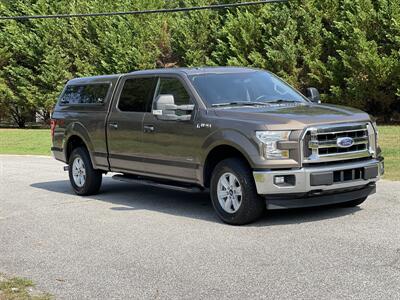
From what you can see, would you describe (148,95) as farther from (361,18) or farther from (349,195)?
(361,18)

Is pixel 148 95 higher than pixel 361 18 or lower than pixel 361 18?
lower

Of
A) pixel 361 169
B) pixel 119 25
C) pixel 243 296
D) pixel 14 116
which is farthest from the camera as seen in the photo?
pixel 14 116

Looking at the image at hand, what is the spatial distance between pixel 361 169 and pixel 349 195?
35 cm

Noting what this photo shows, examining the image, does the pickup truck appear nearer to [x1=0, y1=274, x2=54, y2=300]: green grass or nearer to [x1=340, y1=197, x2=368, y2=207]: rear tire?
[x1=340, y1=197, x2=368, y2=207]: rear tire

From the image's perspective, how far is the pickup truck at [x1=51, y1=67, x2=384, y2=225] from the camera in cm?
757

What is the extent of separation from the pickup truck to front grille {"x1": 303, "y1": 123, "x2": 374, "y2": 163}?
0.5 inches

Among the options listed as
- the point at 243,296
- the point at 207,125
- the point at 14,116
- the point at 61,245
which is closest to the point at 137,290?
the point at 243,296

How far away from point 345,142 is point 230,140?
1383 mm

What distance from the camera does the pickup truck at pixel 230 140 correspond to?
24.8ft

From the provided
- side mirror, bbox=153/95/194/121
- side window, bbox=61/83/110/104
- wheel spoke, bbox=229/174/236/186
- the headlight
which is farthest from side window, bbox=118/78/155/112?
the headlight

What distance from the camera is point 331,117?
7828 millimetres

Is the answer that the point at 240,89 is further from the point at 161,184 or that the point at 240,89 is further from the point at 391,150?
the point at 391,150

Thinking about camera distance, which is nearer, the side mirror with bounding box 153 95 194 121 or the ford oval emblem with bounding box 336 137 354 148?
the ford oval emblem with bounding box 336 137 354 148

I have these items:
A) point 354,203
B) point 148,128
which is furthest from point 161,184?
point 354,203
